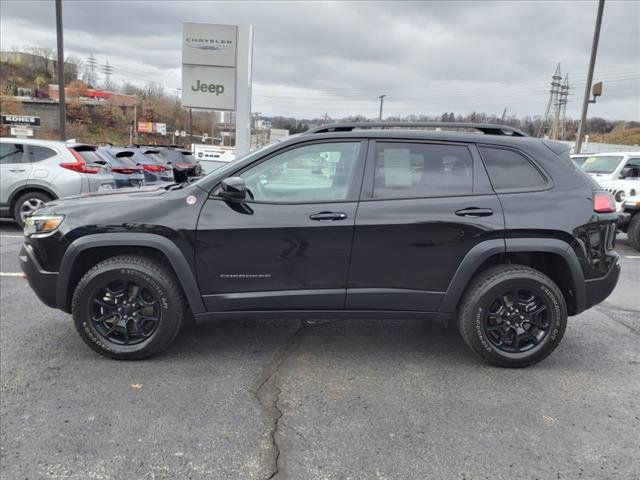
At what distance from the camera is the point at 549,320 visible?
11.8 feet

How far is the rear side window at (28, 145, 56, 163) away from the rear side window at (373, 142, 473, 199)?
7.58 meters

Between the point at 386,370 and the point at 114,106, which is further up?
the point at 114,106

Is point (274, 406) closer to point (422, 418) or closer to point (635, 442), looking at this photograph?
point (422, 418)

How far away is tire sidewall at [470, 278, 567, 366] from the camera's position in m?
3.56

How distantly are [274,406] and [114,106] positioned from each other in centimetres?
9646

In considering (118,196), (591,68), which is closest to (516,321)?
(118,196)

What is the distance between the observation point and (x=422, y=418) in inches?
117

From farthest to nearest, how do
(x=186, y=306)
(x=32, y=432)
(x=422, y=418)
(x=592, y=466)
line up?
1. (x=186, y=306)
2. (x=422, y=418)
3. (x=32, y=432)
4. (x=592, y=466)

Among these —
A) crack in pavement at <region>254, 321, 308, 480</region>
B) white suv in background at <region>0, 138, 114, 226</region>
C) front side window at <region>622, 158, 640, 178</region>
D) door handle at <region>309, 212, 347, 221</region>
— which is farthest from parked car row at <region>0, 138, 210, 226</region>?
front side window at <region>622, 158, 640, 178</region>

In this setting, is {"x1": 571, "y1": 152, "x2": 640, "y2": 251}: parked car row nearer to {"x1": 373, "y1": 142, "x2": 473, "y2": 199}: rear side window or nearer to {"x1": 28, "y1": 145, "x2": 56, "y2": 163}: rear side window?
{"x1": 373, "y1": 142, "x2": 473, "y2": 199}: rear side window

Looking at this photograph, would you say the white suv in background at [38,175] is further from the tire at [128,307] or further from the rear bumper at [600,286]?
the rear bumper at [600,286]

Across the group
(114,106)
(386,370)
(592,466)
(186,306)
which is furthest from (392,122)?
(114,106)

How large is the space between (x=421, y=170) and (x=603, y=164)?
9238 mm

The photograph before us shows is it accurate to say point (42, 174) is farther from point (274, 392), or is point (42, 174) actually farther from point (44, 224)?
point (274, 392)
